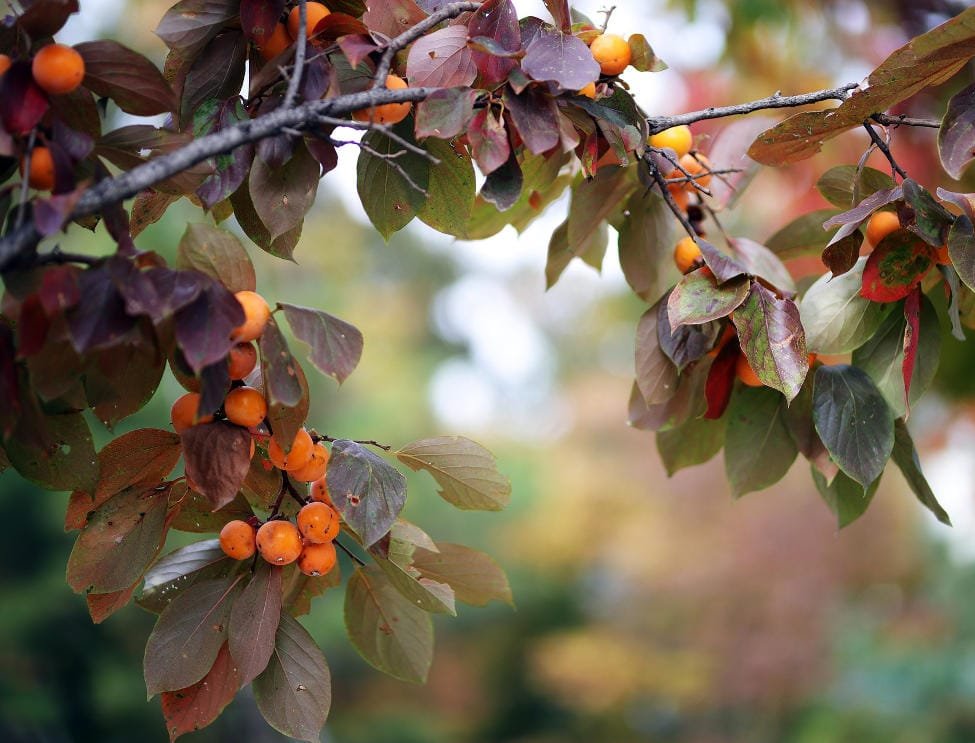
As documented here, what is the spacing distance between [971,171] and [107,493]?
41.5 inches

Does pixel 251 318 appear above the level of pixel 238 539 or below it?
above

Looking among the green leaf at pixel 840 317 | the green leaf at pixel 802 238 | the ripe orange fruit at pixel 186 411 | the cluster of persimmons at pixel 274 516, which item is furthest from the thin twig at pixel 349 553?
the green leaf at pixel 802 238

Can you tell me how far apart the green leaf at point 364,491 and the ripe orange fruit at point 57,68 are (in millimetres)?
233

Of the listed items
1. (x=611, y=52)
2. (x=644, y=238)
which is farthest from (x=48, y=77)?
(x=644, y=238)

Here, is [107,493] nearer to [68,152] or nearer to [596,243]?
[68,152]

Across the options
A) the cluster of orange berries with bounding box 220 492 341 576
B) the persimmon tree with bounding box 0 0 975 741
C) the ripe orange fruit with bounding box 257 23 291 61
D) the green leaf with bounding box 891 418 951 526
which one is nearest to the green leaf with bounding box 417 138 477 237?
the persimmon tree with bounding box 0 0 975 741

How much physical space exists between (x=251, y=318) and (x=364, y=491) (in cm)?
12

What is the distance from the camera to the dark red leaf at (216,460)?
452mm

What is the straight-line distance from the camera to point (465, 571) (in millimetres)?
589

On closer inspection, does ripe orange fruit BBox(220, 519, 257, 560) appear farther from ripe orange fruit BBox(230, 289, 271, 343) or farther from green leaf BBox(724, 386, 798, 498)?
green leaf BBox(724, 386, 798, 498)

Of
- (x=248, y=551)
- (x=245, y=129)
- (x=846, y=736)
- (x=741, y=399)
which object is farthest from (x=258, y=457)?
(x=846, y=736)

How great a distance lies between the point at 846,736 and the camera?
410 centimetres

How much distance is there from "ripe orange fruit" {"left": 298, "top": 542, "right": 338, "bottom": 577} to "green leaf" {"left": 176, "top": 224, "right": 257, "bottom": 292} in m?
0.16

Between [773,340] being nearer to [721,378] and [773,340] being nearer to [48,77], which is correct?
[721,378]
